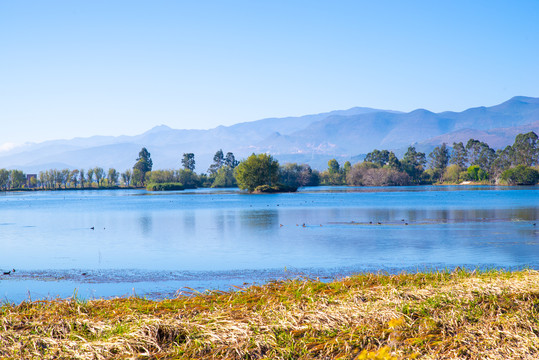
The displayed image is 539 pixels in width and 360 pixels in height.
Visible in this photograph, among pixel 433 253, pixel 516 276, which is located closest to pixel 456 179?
pixel 433 253

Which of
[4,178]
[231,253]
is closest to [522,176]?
[231,253]

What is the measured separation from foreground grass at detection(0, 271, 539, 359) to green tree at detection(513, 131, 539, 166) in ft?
675

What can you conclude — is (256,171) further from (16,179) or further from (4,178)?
(16,179)

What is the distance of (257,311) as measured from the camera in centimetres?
447

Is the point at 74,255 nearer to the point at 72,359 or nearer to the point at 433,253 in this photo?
the point at 433,253

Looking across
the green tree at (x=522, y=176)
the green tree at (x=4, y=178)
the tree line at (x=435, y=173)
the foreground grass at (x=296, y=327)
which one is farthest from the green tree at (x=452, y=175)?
the foreground grass at (x=296, y=327)

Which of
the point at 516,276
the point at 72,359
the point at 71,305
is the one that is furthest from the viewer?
the point at 516,276

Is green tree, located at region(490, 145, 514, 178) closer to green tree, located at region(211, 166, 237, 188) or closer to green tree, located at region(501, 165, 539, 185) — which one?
green tree, located at region(501, 165, 539, 185)

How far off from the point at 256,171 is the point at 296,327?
11621 cm

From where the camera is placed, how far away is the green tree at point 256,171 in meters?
119

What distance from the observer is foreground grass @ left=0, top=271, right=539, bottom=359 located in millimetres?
3787

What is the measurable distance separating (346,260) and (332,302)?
12493mm

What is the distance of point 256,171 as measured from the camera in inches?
4732

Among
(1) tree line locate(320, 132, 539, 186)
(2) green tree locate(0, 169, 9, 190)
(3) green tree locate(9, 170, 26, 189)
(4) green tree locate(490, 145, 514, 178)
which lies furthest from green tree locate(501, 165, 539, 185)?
(2) green tree locate(0, 169, 9, 190)
